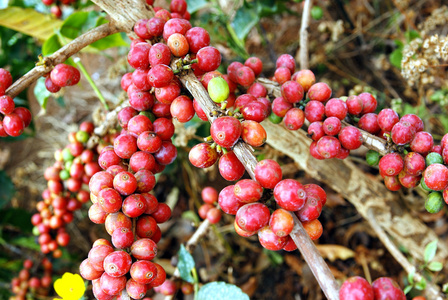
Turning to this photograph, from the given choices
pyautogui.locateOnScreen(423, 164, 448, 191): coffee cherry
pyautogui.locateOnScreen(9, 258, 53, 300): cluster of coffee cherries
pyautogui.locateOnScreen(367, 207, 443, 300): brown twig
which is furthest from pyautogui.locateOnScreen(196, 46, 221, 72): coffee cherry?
pyautogui.locateOnScreen(9, 258, 53, 300): cluster of coffee cherries

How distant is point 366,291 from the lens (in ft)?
3.08

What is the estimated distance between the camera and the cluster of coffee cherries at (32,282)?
7.80 feet

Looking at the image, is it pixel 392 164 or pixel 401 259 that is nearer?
pixel 392 164

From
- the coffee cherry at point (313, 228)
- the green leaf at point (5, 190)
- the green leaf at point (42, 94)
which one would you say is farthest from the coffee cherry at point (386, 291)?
the green leaf at point (5, 190)

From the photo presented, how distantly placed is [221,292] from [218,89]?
1055 millimetres

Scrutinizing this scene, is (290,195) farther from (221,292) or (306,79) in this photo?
(221,292)

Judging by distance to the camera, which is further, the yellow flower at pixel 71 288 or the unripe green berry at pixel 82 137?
the unripe green berry at pixel 82 137

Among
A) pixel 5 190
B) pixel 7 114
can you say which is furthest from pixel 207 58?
pixel 5 190

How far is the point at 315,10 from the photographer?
2.61m

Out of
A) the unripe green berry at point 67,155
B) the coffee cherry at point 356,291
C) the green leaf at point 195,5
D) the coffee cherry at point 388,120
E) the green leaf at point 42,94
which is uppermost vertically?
the green leaf at point 42,94

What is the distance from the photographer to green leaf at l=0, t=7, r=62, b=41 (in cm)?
212

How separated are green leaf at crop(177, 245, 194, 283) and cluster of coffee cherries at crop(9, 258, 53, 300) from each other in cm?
122

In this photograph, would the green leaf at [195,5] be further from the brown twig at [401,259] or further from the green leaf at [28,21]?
the brown twig at [401,259]

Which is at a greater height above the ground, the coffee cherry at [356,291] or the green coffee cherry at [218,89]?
the green coffee cherry at [218,89]
